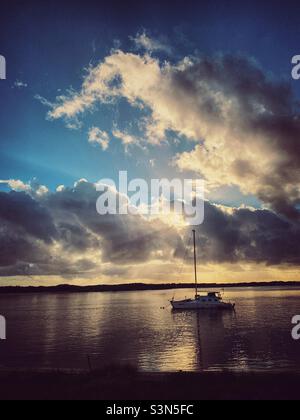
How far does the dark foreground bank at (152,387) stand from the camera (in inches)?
790

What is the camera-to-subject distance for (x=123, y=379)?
23203mm

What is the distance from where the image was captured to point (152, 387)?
2177 cm

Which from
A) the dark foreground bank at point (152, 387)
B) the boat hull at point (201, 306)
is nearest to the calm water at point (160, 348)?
the dark foreground bank at point (152, 387)

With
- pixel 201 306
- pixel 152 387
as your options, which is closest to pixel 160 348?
pixel 152 387

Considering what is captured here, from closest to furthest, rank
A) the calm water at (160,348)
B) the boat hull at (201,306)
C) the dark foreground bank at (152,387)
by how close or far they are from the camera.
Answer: the dark foreground bank at (152,387) → the calm water at (160,348) → the boat hull at (201,306)

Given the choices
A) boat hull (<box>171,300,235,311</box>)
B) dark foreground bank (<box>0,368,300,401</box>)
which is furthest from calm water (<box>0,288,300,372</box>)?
boat hull (<box>171,300,235,311</box>)

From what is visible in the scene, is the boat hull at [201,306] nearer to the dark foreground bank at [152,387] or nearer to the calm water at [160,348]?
the calm water at [160,348]

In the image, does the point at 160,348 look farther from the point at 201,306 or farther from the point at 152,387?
the point at 201,306

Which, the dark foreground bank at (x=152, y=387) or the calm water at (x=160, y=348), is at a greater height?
the dark foreground bank at (x=152, y=387)

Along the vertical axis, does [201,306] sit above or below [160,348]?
below

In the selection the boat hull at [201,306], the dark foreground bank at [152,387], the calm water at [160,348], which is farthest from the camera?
the boat hull at [201,306]

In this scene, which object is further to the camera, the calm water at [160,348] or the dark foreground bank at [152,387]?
the calm water at [160,348]
